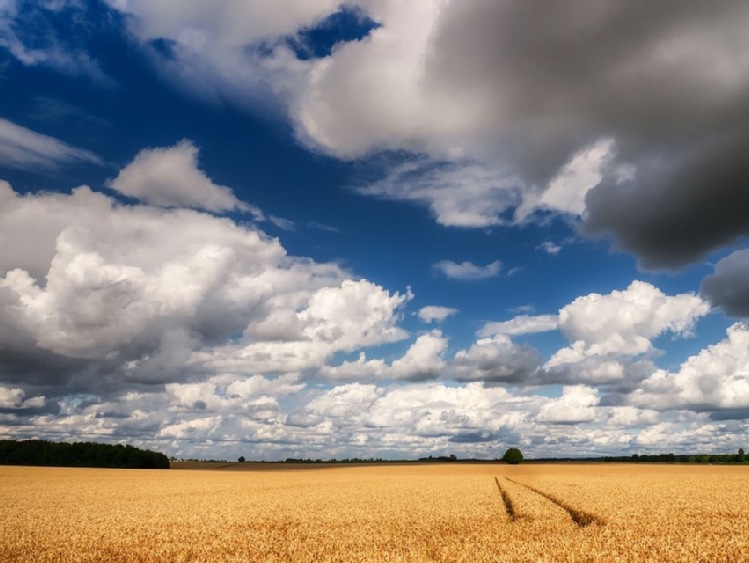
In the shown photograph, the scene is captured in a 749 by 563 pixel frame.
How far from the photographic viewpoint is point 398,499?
117 feet

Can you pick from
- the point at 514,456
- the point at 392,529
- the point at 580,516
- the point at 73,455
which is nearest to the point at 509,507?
the point at 580,516

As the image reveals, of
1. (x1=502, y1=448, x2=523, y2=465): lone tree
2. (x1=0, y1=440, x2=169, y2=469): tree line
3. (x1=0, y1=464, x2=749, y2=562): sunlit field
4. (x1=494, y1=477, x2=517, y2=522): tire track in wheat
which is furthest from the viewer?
(x1=502, y1=448, x2=523, y2=465): lone tree

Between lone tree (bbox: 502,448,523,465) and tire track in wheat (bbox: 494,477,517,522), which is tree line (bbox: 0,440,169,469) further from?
tire track in wheat (bbox: 494,477,517,522)

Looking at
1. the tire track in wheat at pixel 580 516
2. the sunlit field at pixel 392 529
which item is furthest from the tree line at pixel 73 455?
the tire track in wheat at pixel 580 516

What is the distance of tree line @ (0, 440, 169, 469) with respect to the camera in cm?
13638

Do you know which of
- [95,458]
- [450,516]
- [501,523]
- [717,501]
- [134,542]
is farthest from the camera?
[95,458]

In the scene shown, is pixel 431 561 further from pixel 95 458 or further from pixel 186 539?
pixel 95 458

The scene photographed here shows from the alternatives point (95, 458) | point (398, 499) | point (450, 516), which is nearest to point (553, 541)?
point (450, 516)

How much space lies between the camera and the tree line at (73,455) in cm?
13638

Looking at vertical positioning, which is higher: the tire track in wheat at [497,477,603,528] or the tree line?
the tree line

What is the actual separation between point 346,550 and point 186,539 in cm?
753

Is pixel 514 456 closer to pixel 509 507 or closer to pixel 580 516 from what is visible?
pixel 509 507

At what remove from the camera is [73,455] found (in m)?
139

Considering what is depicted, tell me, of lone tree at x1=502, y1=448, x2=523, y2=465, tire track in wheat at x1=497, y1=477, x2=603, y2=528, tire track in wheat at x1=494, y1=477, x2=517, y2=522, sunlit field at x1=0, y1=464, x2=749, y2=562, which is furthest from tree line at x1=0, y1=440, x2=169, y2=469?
tire track in wheat at x1=497, y1=477, x2=603, y2=528
